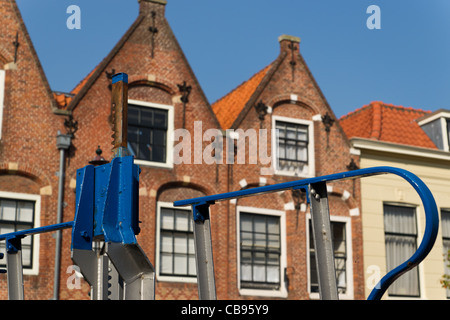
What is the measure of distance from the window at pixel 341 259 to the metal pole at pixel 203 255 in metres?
13.7

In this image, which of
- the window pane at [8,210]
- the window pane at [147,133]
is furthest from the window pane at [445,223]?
the window pane at [8,210]

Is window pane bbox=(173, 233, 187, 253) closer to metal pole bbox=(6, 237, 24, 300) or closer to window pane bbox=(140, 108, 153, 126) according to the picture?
window pane bbox=(140, 108, 153, 126)

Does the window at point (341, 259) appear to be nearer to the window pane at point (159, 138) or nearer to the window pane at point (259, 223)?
the window pane at point (259, 223)

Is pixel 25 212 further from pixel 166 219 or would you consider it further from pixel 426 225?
pixel 426 225

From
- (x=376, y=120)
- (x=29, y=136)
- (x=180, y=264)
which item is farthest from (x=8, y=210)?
(x=376, y=120)

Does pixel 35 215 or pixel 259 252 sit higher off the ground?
pixel 35 215

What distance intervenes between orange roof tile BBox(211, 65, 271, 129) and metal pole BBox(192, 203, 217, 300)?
44.6 ft

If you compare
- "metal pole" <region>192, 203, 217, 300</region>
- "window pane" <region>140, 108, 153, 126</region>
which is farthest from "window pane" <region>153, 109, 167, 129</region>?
"metal pole" <region>192, 203, 217, 300</region>

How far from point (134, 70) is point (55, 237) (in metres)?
4.91

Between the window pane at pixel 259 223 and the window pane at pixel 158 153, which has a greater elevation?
the window pane at pixel 158 153

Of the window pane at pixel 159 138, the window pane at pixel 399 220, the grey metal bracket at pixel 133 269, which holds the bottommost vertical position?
the grey metal bracket at pixel 133 269

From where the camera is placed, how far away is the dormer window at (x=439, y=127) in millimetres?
22281

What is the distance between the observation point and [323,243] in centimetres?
488

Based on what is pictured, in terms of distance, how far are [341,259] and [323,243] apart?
15157 millimetres
